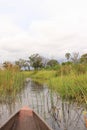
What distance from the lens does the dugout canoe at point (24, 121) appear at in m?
3.96

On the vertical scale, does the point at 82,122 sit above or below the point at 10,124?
below

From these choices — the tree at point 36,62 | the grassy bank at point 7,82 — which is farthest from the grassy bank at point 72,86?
the tree at point 36,62

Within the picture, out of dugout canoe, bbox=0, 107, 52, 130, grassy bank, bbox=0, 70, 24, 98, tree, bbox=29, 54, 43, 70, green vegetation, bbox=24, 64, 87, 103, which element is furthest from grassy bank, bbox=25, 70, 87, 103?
tree, bbox=29, 54, 43, 70

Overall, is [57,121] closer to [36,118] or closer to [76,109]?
[76,109]

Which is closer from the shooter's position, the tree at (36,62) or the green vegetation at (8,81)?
the green vegetation at (8,81)

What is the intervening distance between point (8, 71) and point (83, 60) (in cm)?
296

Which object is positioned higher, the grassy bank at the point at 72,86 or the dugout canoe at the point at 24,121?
the grassy bank at the point at 72,86

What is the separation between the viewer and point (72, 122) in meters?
6.11

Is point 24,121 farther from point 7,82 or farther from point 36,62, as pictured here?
point 36,62

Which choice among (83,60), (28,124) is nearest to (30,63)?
(83,60)

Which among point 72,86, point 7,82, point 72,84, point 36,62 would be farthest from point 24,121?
point 36,62

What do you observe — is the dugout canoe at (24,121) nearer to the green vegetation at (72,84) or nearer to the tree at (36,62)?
the green vegetation at (72,84)

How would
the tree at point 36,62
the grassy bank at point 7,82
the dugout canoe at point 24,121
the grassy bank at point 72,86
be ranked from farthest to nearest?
the tree at point 36,62
the grassy bank at point 7,82
the grassy bank at point 72,86
the dugout canoe at point 24,121

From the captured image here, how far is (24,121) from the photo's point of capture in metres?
4.07
